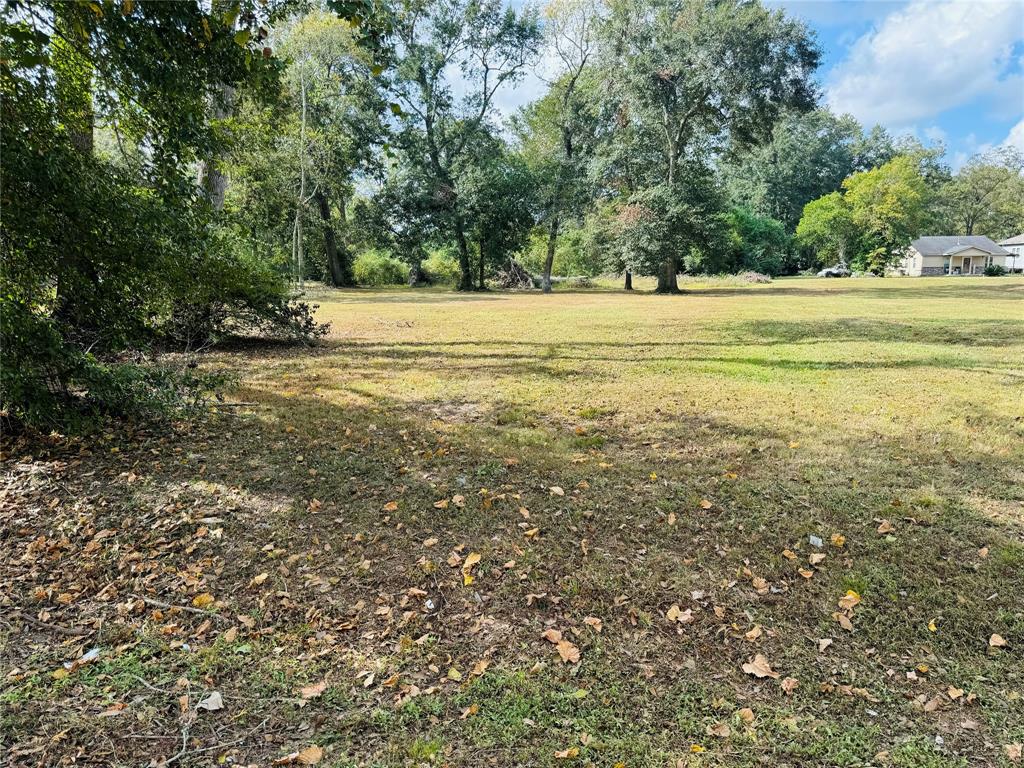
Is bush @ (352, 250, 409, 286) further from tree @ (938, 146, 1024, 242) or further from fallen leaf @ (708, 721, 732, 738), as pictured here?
tree @ (938, 146, 1024, 242)

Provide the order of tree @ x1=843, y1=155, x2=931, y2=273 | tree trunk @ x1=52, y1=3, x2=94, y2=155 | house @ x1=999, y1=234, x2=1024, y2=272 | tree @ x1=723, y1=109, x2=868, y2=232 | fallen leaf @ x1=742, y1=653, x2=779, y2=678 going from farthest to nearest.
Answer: tree @ x1=723, y1=109, x2=868, y2=232, house @ x1=999, y1=234, x2=1024, y2=272, tree @ x1=843, y1=155, x2=931, y2=273, tree trunk @ x1=52, y1=3, x2=94, y2=155, fallen leaf @ x1=742, y1=653, x2=779, y2=678

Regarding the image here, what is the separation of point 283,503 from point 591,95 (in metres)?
27.0

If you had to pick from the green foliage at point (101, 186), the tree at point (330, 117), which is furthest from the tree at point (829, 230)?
the green foliage at point (101, 186)

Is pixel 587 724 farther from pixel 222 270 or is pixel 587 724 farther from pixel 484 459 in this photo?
pixel 222 270

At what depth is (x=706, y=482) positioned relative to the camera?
3.98 metres

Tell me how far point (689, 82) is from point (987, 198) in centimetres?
6069

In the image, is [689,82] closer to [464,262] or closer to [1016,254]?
[464,262]

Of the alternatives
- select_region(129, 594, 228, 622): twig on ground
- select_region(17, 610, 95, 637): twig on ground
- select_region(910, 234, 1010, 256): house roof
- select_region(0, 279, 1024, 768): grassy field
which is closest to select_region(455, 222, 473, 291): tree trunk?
select_region(0, 279, 1024, 768): grassy field

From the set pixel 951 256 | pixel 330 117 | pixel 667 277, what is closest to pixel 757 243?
pixel 667 277

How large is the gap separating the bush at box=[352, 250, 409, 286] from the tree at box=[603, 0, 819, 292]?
1495 cm

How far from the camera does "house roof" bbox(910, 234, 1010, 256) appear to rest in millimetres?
50594

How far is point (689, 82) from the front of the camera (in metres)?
22.3

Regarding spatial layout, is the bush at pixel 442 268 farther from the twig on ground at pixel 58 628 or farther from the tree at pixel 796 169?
the tree at pixel 796 169

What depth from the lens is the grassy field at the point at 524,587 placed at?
6.66ft
